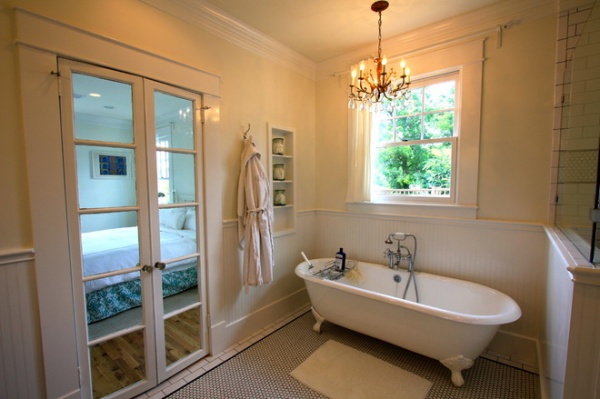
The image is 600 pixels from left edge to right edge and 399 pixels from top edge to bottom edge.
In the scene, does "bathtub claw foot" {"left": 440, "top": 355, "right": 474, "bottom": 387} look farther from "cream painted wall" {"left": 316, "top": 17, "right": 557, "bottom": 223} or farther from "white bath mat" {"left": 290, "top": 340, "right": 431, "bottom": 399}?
"cream painted wall" {"left": 316, "top": 17, "right": 557, "bottom": 223}

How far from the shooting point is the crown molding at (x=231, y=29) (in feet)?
6.43

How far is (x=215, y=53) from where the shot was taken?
2.22 meters

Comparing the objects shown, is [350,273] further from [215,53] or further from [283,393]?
[215,53]

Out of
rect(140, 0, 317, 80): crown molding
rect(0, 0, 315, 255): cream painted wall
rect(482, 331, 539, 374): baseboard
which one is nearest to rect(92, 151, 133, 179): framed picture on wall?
rect(0, 0, 315, 255): cream painted wall

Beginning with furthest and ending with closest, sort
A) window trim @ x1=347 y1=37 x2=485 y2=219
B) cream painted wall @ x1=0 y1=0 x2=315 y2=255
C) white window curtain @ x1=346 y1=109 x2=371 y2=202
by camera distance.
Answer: white window curtain @ x1=346 y1=109 x2=371 y2=202 → window trim @ x1=347 y1=37 x2=485 y2=219 → cream painted wall @ x1=0 y1=0 x2=315 y2=255

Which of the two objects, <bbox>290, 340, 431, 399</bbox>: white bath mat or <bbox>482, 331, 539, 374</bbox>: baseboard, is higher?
<bbox>482, 331, 539, 374</bbox>: baseboard

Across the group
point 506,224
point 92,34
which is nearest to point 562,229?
point 506,224

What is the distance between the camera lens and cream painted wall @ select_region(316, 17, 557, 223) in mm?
2029

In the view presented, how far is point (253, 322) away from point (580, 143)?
109 inches

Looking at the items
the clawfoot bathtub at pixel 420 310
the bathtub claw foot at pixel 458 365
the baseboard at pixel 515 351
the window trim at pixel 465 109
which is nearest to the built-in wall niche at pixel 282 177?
the clawfoot bathtub at pixel 420 310

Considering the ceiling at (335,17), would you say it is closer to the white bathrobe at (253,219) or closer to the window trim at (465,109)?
the window trim at (465,109)

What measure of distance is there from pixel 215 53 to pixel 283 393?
2.63 metres

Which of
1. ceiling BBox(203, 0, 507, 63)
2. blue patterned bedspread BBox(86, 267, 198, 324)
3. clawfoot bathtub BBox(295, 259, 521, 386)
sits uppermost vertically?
ceiling BBox(203, 0, 507, 63)

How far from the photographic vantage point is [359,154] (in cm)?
286
